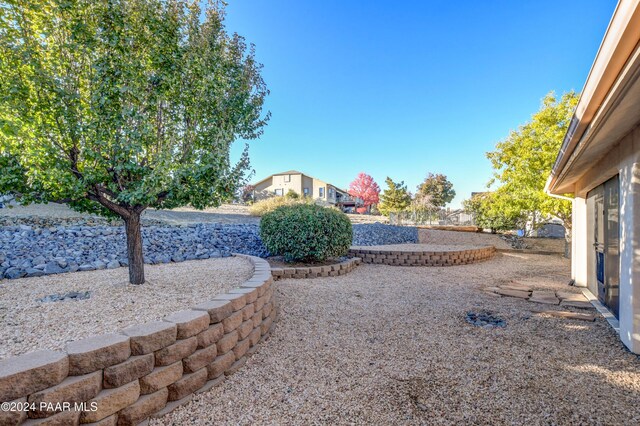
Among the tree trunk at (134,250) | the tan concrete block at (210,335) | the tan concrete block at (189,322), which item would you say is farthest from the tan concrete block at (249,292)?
the tree trunk at (134,250)

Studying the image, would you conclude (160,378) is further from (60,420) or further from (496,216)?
(496,216)

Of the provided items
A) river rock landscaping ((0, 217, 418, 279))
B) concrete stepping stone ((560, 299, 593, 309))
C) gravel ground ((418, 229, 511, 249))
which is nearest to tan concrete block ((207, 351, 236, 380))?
river rock landscaping ((0, 217, 418, 279))

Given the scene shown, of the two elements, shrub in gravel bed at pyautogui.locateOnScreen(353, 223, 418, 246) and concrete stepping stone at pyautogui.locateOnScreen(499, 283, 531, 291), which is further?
shrub in gravel bed at pyautogui.locateOnScreen(353, 223, 418, 246)

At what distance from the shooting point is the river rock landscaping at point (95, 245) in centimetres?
540

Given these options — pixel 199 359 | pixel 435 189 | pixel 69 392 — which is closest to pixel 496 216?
pixel 199 359

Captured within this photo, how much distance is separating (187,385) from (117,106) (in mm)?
3167

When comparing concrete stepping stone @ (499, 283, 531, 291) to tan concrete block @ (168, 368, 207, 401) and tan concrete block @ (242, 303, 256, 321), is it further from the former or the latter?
tan concrete block @ (168, 368, 207, 401)

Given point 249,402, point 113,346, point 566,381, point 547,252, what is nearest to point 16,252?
point 113,346

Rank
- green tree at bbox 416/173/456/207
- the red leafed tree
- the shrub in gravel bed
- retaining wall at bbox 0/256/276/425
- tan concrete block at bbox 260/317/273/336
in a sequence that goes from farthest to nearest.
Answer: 1. the red leafed tree
2. green tree at bbox 416/173/456/207
3. the shrub in gravel bed
4. tan concrete block at bbox 260/317/273/336
5. retaining wall at bbox 0/256/276/425

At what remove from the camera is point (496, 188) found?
11930 millimetres

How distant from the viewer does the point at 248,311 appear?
10.5 ft

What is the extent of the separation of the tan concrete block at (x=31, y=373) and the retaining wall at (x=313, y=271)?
459 cm

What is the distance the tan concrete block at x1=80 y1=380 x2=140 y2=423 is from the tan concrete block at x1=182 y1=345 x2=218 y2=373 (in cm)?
38

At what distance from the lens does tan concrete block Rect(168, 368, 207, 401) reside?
2.24m
